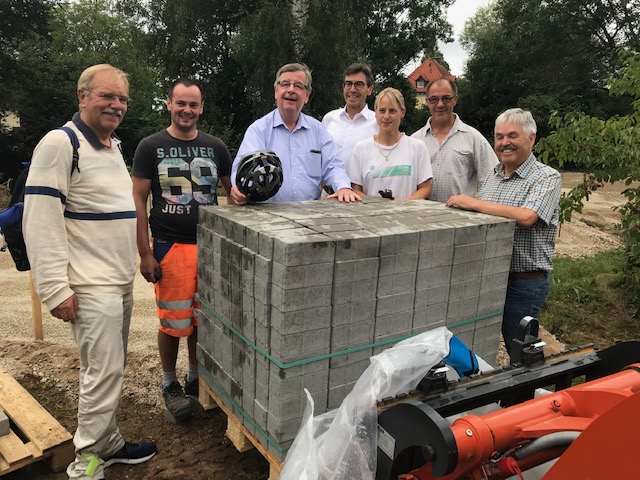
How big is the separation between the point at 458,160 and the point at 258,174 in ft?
6.27

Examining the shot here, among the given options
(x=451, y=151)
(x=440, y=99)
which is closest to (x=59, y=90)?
(x=440, y=99)

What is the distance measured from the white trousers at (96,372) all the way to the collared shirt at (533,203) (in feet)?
8.38

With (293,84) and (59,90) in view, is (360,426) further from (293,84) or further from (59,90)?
(59,90)

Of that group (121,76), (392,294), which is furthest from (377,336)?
(121,76)

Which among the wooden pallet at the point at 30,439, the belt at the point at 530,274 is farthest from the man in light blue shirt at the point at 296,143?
the wooden pallet at the point at 30,439

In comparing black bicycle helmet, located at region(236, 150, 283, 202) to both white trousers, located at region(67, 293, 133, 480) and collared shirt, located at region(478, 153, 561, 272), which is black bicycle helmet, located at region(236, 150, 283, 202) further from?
collared shirt, located at region(478, 153, 561, 272)

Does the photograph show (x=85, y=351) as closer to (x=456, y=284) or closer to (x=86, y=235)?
(x=86, y=235)

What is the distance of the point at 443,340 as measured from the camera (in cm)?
209

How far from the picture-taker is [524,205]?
3.32 meters

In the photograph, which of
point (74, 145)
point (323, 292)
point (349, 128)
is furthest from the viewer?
point (349, 128)

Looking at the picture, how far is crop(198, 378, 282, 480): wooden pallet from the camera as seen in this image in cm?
268

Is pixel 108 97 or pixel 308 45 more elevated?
pixel 308 45

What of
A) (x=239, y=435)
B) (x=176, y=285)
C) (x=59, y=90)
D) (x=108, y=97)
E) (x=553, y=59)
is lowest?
(x=239, y=435)

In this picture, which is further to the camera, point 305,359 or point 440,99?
point 440,99
